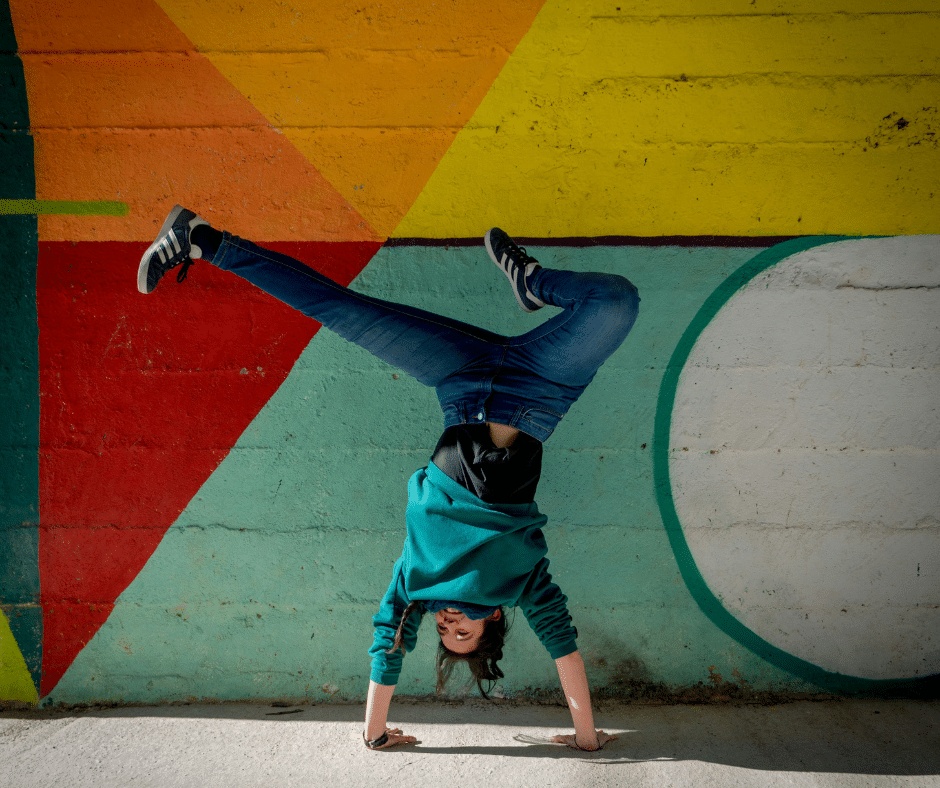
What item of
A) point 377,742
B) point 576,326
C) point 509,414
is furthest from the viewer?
point 377,742

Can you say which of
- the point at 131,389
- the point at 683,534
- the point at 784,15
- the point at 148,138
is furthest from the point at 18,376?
the point at 784,15

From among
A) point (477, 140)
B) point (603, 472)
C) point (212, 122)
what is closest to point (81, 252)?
point (212, 122)

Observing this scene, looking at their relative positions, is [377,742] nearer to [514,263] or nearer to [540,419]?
[540,419]

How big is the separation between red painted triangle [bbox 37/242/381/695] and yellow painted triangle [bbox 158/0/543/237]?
1.20 ft

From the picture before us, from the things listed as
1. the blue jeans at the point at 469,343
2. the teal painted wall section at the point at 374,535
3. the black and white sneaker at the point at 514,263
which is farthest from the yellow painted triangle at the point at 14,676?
the black and white sneaker at the point at 514,263

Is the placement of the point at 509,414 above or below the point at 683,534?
above

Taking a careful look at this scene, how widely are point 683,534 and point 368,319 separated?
4.59 ft

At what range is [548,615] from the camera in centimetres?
194

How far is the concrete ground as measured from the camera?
6.24 feet

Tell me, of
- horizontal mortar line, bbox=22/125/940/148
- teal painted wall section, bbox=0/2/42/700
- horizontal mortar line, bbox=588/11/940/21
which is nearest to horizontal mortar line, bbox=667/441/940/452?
horizontal mortar line, bbox=22/125/940/148

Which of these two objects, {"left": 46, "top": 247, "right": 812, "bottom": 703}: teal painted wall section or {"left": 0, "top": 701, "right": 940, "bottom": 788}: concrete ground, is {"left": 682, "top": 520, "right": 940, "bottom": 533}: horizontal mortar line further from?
{"left": 0, "top": 701, "right": 940, "bottom": 788}: concrete ground

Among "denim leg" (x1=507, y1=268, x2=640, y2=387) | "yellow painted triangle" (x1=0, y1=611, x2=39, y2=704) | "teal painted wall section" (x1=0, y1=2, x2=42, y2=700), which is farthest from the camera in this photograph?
"yellow painted triangle" (x1=0, y1=611, x2=39, y2=704)

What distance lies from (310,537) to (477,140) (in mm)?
1599

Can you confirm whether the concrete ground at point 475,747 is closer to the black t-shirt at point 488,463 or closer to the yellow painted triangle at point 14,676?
the yellow painted triangle at point 14,676
